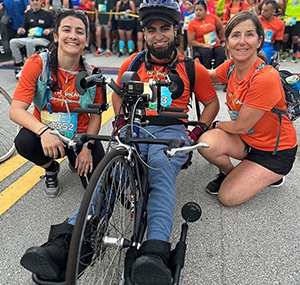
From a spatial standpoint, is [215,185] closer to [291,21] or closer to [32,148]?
[32,148]

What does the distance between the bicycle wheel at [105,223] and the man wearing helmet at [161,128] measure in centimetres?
16

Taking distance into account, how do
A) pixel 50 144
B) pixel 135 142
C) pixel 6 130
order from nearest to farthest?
pixel 135 142 → pixel 50 144 → pixel 6 130

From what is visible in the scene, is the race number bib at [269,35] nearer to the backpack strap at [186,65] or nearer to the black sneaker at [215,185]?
the backpack strap at [186,65]

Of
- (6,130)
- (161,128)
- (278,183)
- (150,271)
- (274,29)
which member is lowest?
(278,183)

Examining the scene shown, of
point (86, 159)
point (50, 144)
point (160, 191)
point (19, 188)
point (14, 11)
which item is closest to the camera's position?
point (160, 191)

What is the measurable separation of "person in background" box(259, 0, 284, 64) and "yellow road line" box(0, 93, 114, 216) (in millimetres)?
4714

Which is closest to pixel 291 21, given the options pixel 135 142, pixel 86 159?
pixel 86 159

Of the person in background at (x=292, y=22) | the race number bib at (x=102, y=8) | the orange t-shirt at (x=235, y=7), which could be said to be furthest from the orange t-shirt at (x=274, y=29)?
the race number bib at (x=102, y=8)

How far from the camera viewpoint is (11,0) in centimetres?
778

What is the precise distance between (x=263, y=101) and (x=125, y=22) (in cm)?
791

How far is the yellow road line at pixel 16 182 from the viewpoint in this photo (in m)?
2.66

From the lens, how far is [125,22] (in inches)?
367

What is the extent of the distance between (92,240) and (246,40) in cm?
180

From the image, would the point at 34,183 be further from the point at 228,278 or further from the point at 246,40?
the point at 246,40
